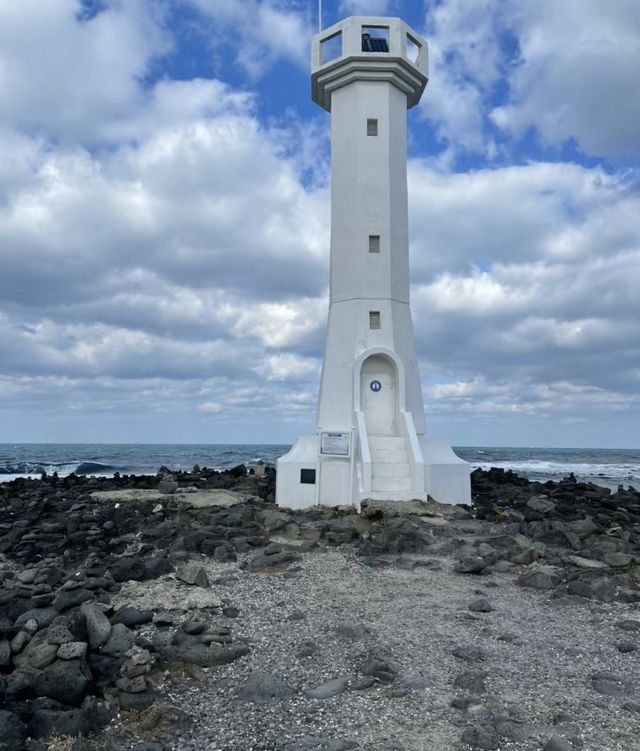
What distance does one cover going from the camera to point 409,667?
5.48m

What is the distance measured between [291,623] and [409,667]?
5.13 feet

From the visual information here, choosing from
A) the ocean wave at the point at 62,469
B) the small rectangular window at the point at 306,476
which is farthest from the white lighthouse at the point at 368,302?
the ocean wave at the point at 62,469

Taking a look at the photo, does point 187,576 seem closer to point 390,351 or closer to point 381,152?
point 390,351

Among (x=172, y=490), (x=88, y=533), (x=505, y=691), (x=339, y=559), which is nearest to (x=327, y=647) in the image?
(x=505, y=691)

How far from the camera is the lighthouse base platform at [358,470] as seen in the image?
12859mm

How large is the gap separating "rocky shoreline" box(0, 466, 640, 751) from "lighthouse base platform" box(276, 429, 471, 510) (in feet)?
2.39

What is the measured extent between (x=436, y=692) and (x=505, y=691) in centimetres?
56

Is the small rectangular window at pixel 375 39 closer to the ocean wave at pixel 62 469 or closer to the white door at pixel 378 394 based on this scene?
the white door at pixel 378 394

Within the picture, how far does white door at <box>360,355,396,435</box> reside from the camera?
13.8m

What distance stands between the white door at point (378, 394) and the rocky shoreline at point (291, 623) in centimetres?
225

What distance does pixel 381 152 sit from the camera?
1452 cm

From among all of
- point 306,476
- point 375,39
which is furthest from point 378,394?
point 375,39

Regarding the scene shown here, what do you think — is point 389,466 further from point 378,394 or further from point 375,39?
point 375,39

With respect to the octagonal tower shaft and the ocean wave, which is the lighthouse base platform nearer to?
the octagonal tower shaft
